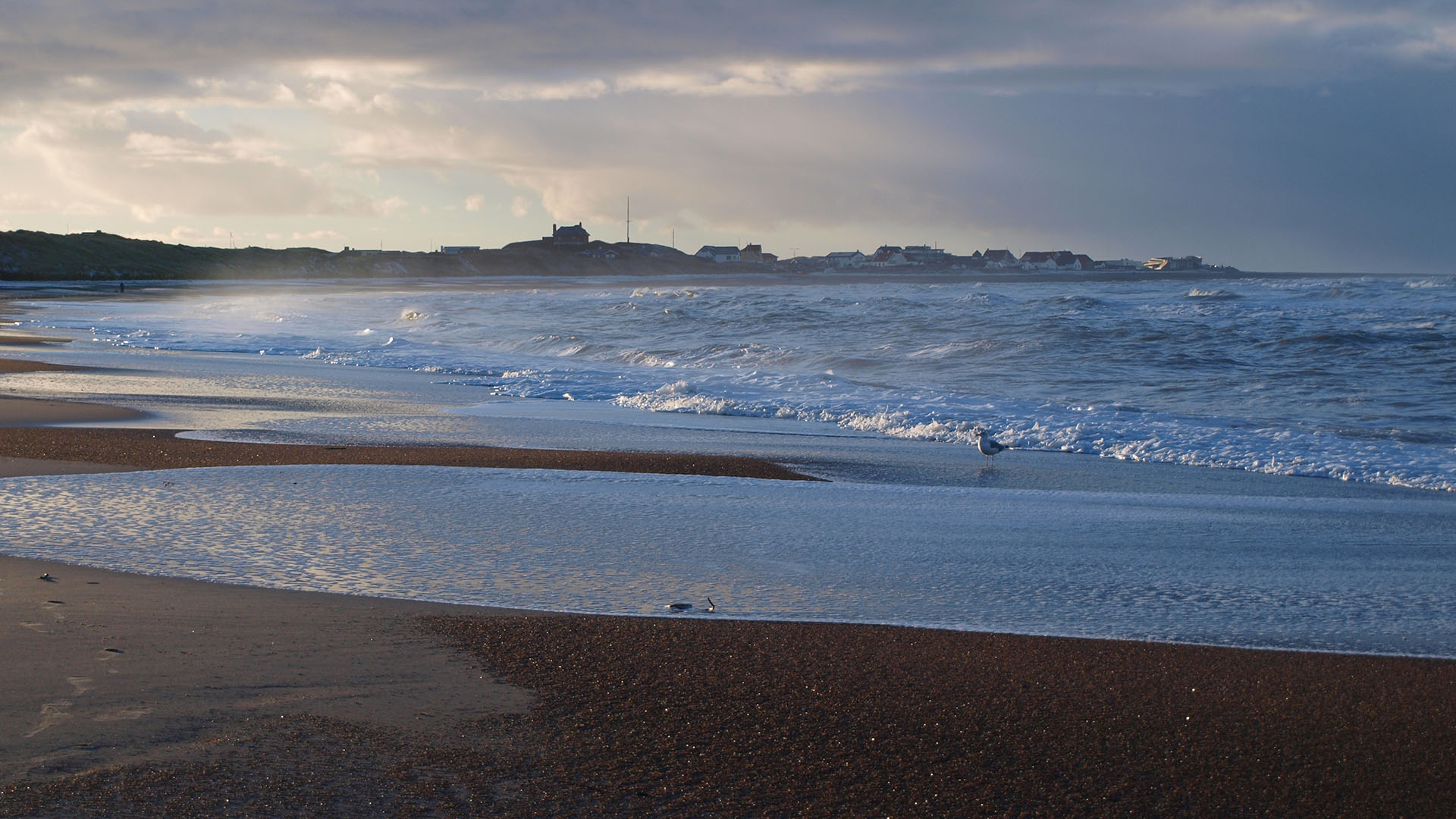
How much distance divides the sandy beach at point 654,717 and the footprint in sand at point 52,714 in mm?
→ 11

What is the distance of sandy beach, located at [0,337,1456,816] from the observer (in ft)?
9.34

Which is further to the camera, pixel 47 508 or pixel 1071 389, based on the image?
pixel 1071 389

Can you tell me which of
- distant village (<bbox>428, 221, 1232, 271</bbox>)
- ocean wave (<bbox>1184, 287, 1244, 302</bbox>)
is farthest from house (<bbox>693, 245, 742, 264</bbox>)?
ocean wave (<bbox>1184, 287, 1244, 302</bbox>)

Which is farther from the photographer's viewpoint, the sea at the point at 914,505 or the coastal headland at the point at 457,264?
the coastal headland at the point at 457,264

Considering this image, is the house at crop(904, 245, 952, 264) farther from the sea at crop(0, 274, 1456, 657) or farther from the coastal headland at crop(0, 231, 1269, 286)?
the sea at crop(0, 274, 1456, 657)

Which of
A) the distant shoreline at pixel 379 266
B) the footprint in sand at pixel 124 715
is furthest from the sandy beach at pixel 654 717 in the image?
the distant shoreline at pixel 379 266

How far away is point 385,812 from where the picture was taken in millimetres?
2715

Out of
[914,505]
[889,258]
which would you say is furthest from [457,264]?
[914,505]

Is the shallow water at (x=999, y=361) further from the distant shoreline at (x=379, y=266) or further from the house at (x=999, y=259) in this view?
the house at (x=999, y=259)

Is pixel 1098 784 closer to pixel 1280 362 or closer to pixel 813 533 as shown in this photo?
pixel 813 533

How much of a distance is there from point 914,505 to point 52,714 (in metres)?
5.02

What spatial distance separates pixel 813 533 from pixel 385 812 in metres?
3.69

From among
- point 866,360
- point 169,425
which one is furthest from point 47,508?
point 866,360

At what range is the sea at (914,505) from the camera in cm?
480
